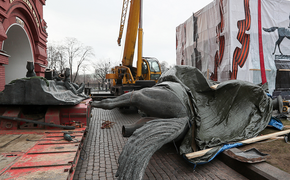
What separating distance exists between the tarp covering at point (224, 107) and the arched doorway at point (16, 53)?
347 inches

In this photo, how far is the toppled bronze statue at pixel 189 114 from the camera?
2.41 meters

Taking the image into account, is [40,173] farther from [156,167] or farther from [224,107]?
[224,107]

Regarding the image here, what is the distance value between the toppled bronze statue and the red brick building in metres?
7.44

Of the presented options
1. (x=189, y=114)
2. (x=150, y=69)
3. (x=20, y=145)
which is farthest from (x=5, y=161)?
(x=150, y=69)

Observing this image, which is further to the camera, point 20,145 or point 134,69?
point 134,69

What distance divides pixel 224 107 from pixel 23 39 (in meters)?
10.1

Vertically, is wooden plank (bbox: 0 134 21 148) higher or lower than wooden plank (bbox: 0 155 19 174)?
higher

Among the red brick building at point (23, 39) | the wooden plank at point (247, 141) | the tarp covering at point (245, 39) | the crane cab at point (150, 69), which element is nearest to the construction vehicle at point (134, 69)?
the crane cab at point (150, 69)

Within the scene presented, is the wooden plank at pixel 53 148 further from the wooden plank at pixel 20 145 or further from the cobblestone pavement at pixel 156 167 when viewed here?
the cobblestone pavement at pixel 156 167

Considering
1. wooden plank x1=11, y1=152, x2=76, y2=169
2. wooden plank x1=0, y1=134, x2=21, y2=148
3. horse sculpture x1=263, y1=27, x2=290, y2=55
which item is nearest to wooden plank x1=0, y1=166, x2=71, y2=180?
wooden plank x1=11, y1=152, x2=76, y2=169

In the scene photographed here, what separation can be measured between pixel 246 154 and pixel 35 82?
13.5ft

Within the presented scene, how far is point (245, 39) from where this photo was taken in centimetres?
1127

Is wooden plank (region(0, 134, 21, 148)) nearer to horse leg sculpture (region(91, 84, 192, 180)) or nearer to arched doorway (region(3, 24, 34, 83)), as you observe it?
horse leg sculpture (region(91, 84, 192, 180))

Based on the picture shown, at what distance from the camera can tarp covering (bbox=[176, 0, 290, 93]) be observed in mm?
11156
